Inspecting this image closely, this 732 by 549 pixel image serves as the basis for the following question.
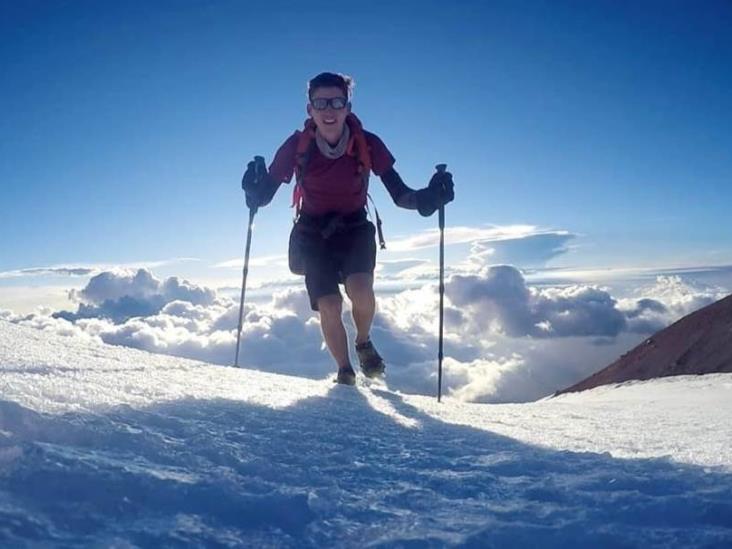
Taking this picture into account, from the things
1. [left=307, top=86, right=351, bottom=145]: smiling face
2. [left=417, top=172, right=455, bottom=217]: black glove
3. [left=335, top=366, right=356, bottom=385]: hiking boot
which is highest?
[left=307, top=86, right=351, bottom=145]: smiling face

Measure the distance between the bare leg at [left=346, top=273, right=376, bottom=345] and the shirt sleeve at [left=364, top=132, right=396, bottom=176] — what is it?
1049 mm

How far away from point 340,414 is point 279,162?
3168 millimetres

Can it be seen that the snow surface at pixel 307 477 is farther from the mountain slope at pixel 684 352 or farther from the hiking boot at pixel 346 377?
the mountain slope at pixel 684 352

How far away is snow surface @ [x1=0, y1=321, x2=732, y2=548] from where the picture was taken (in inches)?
56.5

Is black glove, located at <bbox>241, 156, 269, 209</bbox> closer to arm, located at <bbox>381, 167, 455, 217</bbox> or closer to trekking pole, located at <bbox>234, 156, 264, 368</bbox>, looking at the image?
trekking pole, located at <bbox>234, 156, 264, 368</bbox>

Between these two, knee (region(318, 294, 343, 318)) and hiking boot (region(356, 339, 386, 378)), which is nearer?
knee (region(318, 294, 343, 318))

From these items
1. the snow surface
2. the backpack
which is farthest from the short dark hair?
the snow surface

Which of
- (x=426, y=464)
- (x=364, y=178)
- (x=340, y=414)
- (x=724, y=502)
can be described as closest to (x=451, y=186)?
(x=364, y=178)

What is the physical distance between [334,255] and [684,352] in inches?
367

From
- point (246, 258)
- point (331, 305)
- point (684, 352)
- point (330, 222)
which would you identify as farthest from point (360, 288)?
point (684, 352)

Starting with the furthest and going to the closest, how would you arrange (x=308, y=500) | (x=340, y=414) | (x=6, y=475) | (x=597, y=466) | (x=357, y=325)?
(x=357, y=325) < (x=340, y=414) < (x=597, y=466) < (x=308, y=500) < (x=6, y=475)

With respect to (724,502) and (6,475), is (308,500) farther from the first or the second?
(724,502)

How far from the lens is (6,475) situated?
1480mm

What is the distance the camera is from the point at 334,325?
5355 mm
